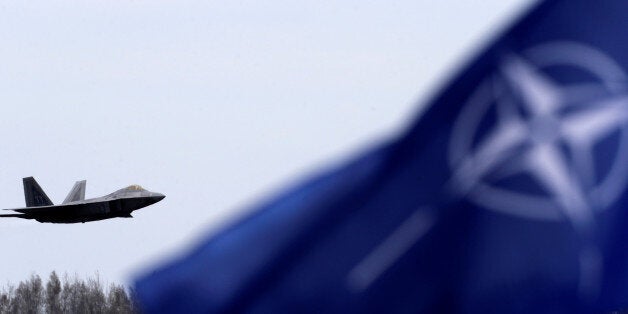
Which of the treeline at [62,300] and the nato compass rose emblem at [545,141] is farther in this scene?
the treeline at [62,300]

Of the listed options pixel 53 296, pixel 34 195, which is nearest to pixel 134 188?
pixel 34 195

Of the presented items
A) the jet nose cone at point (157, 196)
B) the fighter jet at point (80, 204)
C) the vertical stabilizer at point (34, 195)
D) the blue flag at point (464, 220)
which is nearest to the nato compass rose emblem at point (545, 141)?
the blue flag at point (464, 220)

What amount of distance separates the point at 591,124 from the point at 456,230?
1.15 meters

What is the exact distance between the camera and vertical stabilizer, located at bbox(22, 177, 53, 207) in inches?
3684

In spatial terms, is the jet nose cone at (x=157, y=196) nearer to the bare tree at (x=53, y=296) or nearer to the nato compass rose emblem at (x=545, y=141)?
the bare tree at (x=53, y=296)

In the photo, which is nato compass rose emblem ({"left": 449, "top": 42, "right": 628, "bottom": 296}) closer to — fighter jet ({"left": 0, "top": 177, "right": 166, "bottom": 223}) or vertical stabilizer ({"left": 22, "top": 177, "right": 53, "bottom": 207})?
fighter jet ({"left": 0, "top": 177, "right": 166, "bottom": 223})

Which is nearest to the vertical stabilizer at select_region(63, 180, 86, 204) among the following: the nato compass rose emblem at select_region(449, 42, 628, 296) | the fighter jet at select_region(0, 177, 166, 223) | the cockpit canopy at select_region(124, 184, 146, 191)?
the fighter jet at select_region(0, 177, 166, 223)

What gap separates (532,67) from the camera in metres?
10.5

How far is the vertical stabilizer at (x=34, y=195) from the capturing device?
93562 millimetres

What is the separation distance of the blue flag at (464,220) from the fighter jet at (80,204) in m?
69.8

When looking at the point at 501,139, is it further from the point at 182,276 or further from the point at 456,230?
the point at 182,276

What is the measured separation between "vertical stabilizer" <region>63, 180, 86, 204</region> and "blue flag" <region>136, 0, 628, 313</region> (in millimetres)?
84706

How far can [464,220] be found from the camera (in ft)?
34.3

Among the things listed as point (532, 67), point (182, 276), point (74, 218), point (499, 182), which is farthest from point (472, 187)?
point (74, 218)
